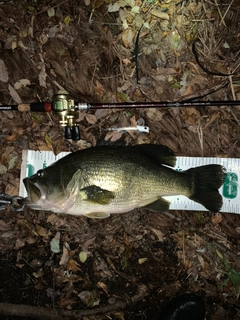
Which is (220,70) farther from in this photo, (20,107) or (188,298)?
(188,298)

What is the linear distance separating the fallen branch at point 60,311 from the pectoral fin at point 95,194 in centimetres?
128

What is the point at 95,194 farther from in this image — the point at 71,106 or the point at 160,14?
the point at 160,14

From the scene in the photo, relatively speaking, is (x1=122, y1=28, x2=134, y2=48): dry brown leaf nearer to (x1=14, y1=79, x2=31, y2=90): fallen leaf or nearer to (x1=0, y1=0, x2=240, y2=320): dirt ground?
(x1=0, y1=0, x2=240, y2=320): dirt ground

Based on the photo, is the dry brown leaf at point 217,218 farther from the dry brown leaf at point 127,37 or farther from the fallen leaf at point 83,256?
the dry brown leaf at point 127,37

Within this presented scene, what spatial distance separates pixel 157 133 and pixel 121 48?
103 cm

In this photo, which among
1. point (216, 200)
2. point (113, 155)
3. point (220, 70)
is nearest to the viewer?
point (113, 155)

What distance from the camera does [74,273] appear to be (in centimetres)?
350

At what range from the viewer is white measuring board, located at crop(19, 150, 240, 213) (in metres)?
3.32

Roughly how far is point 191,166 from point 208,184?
1.01 feet

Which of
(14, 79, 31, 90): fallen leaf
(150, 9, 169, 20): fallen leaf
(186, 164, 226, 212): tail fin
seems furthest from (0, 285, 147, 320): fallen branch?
(150, 9, 169, 20): fallen leaf

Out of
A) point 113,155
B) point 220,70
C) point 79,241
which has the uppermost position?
point 220,70

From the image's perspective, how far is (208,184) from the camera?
3143mm

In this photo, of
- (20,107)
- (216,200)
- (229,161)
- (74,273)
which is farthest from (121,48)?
(74,273)

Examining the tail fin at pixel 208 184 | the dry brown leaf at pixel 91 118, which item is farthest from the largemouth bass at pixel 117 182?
the dry brown leaf at pixel 91 118
